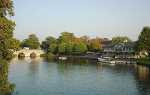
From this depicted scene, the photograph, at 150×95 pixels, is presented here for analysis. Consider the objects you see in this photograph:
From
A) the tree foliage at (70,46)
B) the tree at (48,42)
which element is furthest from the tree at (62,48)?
the tree at (48,42)

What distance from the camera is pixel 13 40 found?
19.2 metres

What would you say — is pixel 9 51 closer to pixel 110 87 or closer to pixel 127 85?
pixel 110 87

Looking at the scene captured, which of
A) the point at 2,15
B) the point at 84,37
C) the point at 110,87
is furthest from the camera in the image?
the point at 84,37

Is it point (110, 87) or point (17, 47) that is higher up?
point (17, 47)

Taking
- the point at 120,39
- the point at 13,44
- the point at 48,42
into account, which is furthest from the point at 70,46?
the point at 13,44

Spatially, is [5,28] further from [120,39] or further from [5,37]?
[120,39]

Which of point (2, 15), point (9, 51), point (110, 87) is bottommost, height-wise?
point (110, 87)

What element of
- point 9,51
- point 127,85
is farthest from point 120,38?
point 9,51

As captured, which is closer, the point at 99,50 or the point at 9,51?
the point at 9,51

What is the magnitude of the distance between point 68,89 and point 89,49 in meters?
104

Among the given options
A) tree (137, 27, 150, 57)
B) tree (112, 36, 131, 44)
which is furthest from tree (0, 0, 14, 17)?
tree (112, 36, 131, 44)

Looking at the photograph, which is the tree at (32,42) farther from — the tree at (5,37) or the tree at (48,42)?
the tree at (5,37)

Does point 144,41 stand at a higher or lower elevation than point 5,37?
higher

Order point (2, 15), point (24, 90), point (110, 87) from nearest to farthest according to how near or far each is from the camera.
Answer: point (2, 15)
point (24, 90)
point (110, 87)
